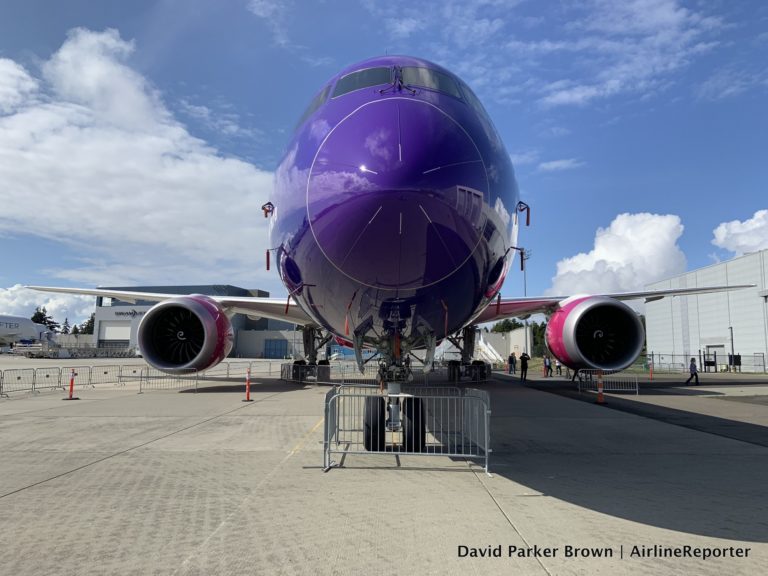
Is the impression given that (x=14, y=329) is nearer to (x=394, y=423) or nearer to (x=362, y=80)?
(x=394, y=423)

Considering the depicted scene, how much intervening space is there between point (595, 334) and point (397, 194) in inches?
448

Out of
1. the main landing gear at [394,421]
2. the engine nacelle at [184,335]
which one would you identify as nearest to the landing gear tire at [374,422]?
the main landing gear at [394,421]

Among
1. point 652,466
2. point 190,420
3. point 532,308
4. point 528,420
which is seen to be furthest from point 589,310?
point 190,420

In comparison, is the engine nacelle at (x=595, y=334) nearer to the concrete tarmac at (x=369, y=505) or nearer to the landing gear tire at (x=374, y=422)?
the concrete tarmac at (x=369, y=505)

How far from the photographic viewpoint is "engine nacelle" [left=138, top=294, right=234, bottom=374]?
13516 mm

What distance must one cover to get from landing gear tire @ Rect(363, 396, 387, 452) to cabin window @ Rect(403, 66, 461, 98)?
371 cm

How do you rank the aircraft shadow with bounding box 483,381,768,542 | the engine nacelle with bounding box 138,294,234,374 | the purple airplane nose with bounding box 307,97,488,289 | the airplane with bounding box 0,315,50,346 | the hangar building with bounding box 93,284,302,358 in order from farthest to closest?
1. the hangar building with bounding box 93,284,302,358
2. the airplane with bounding box 0,315,50,346
3. the engine nacelle with bounding box 138,294,234,374
4. the aircraft shadow with bounding box 483,381,768,542
5. the purple airplane nose with bounding box 307,97,488,289

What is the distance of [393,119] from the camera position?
13.1 ft

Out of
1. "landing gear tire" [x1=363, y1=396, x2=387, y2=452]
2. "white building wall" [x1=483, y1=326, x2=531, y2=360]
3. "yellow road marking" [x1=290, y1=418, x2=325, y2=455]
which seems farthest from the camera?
"white building wall" [x1=483, y1=326, x2=531, y2=360]

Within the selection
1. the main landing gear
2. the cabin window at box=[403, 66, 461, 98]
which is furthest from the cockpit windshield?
the main landing gear

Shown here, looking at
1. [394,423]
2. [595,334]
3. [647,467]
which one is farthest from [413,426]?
[595,334]

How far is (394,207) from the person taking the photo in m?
3.78

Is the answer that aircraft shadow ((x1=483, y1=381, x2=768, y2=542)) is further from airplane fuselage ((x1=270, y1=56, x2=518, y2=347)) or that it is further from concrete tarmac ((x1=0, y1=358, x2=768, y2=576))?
airplane fuselage ((x1=270, y1=56, x2=518, y2=347))

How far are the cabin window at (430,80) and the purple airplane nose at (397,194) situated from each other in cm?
45
